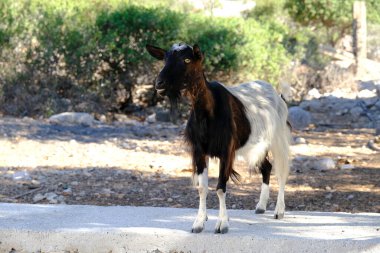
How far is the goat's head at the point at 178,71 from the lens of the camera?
Answer: 21.9ft

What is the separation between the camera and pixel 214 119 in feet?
22.9

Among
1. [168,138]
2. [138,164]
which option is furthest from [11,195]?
[168,138]

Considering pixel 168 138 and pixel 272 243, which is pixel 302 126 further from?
pixel 272 243

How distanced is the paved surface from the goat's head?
1.17 m

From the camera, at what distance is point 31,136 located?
15.4 metres

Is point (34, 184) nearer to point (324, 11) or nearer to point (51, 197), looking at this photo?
point (51, 197)

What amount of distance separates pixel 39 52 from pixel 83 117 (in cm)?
277

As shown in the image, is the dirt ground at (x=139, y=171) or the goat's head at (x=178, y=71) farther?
the dirt ground at (x=139, y=171)

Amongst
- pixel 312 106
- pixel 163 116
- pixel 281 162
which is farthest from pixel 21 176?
pixel 312 106

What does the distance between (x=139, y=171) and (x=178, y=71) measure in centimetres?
566

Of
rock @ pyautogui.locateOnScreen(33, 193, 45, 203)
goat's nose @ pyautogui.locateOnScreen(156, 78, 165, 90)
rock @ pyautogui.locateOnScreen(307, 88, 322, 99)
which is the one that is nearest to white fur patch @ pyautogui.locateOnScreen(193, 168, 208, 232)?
goat's nose @ pyautogui.locateOnScreen(156, 78, 165, 90)

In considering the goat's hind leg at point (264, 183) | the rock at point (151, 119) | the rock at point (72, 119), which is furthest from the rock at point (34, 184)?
the rock at point (151, 119)

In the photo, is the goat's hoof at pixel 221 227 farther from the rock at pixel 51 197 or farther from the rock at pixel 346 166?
the rock at pixel 346 166

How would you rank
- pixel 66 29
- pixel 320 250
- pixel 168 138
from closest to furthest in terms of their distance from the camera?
pixel 320 250
pixel 168 138
pixel 66 29
